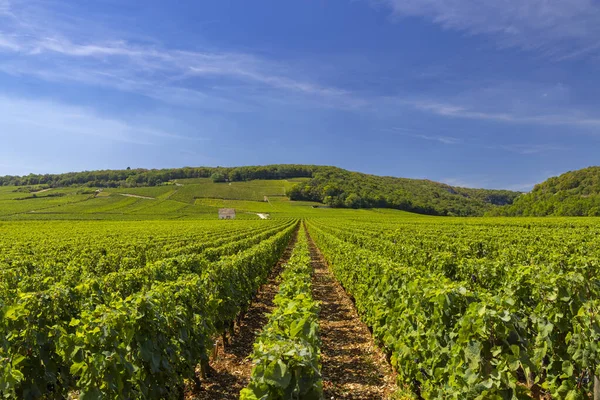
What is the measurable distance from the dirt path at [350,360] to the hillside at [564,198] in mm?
96780

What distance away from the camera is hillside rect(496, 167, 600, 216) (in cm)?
9119

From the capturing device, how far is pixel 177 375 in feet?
18.7

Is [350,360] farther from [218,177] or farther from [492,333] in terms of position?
[218,177]

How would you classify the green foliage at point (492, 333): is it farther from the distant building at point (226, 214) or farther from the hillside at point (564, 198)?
the hillside at point (564, 198)

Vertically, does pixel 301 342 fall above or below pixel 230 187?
below

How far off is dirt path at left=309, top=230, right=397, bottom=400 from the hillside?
96.8 meters

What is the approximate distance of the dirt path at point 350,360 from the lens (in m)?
6.79

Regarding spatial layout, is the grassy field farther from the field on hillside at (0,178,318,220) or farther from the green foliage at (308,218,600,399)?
the green foliage at (308,218,600,399)

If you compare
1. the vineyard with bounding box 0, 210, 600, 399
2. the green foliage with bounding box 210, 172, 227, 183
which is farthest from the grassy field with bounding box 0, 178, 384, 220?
the vineyard with bounding box 0, 210, 600, 399

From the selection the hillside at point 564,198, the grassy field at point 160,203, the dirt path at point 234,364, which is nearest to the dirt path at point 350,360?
the dirt path at point 234,364

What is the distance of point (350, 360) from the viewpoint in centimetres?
820

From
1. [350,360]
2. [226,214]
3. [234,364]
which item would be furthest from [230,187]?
[350,360]

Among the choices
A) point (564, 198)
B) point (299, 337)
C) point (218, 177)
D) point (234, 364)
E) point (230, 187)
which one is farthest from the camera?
point (218, 177)

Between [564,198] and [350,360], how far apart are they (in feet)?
410
